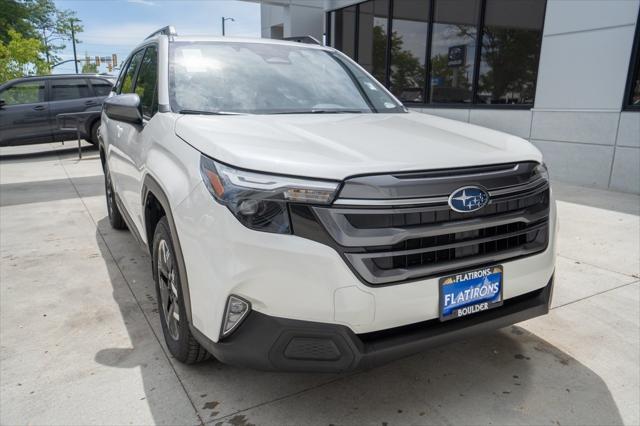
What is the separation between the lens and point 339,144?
2.09m

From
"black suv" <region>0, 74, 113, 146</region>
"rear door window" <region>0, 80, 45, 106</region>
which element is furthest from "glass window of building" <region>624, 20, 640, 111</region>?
"rear door window" <region>0, 80, 45, 106</region>

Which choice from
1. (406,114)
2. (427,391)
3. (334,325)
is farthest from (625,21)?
(334,325)

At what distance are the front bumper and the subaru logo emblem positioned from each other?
0.52 meters

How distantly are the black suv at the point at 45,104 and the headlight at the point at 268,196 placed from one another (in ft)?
35.8

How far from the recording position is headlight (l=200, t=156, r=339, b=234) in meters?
1.78

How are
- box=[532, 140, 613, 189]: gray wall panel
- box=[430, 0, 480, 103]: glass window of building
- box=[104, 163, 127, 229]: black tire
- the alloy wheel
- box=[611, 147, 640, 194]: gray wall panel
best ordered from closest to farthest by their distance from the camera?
the alloy wheel
box=[104, 163, 127, 229]: black tire
box=[611, 147, 640, 194]: gray wall panel
box=[532, 140, 613, 189]: gray wall panel
box=[430, 0, 480, 103]: glass window of building

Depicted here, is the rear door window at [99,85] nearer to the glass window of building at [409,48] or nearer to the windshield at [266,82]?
the glass window of building at [409,48]

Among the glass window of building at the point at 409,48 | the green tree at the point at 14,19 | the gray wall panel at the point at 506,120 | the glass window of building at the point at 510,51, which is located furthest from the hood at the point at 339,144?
the green tree at the point at 14,19

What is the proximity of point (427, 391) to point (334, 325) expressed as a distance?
33.8 inches

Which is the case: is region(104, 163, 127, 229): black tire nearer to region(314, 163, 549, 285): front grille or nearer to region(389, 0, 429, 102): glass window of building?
region(314, 163, 549, 285): front grille

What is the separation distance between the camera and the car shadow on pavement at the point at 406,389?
2178 mm

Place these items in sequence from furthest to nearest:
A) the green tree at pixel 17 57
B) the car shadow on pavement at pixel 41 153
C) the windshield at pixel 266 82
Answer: the green tree at pixel 17 57, the car shadow on pavement at pixel 41 153, the windshield at pixel 266 82

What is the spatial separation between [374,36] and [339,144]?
11.6 meters

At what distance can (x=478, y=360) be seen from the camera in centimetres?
262
